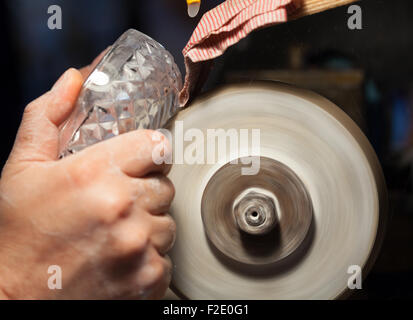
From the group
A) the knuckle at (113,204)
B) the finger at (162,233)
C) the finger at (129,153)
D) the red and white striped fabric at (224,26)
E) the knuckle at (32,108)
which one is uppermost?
the red and white striped fabric at (224,26)

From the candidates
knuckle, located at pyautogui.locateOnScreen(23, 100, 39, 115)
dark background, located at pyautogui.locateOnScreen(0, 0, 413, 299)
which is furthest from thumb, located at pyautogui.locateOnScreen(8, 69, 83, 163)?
dark background, located at pyautogui.locateOnScreen(0, 0, 413, 299)

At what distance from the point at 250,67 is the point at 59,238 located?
0.50 m

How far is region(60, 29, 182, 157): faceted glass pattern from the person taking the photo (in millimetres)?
620

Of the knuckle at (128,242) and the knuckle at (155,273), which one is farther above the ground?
the knuckle at (128,242)

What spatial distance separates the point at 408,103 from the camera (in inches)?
49.7

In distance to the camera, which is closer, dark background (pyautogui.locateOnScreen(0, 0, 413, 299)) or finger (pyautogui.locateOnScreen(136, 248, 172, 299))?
finger (pyautogui.locateOnScreen(136, 248, 172, 299))

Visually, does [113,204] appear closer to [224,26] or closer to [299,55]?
[224,26]

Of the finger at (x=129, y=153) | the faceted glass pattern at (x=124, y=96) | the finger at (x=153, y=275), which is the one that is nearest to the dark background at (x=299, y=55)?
the faceted glass pattern at (x=124, y=96)

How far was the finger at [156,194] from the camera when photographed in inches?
22.8

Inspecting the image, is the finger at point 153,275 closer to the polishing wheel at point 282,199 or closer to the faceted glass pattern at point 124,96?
the polishing wheel at point 282,199

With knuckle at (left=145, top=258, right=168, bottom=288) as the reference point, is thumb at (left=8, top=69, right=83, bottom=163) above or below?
above

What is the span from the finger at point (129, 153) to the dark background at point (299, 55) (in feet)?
0.81

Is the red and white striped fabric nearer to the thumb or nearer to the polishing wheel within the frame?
the polishing wheel
